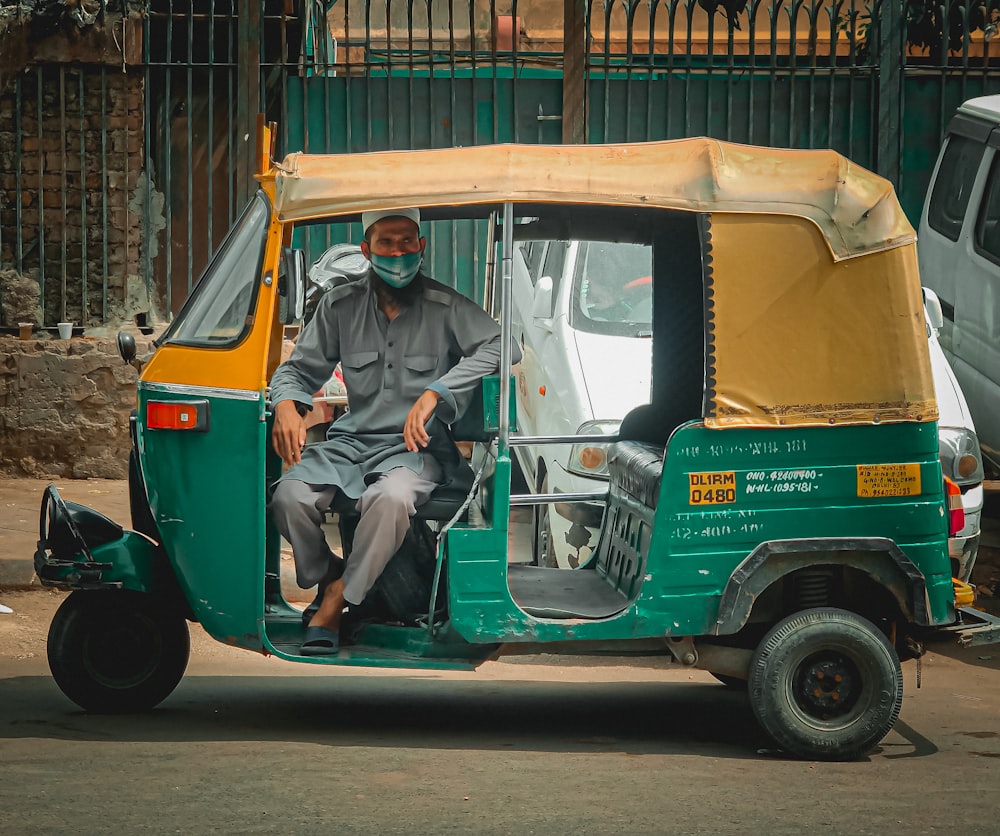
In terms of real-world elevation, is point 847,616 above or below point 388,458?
below

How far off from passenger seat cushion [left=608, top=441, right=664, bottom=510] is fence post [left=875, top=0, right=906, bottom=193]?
16.8 ft

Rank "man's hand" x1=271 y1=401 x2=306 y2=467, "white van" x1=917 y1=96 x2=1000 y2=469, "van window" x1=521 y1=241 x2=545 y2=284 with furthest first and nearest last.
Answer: "van window" x1=521 y1=241 x2=545 y2=284
"white van" x1=917 y1=96 x2=1000 y2=469
"man's hand" x1=271 y1=401 x2=306 y2=467

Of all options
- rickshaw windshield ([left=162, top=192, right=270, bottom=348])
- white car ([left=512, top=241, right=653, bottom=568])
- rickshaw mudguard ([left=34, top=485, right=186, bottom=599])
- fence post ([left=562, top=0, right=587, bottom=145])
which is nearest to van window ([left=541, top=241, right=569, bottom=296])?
white car ([left=512, top=241, right=653, bottom=568])

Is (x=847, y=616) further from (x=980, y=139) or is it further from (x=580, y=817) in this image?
(x=980, y=139)

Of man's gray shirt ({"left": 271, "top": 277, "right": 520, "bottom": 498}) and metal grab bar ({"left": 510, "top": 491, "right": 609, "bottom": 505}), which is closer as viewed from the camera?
man's gray shirt ({"left": 271, "top": 277, "right": 520, "bottom": 498})

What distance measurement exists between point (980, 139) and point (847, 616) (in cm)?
508

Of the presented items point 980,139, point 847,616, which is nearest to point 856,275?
point 847,616

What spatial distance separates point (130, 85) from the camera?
9.85 m

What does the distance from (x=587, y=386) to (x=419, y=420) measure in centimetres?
220

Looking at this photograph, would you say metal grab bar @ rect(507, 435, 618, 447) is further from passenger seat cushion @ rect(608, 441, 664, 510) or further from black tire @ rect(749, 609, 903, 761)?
black tire @ rect(749, 609, 903, 761)

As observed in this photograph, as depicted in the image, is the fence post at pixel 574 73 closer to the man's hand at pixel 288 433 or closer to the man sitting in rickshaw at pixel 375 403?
the man sitting in rickshaw at pixel 375 403

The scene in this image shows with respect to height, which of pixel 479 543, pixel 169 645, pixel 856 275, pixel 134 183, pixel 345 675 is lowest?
pixel 345 675

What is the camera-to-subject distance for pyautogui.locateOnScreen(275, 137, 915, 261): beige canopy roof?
4.68 metres

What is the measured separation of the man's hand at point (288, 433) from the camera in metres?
Result: 4.89
